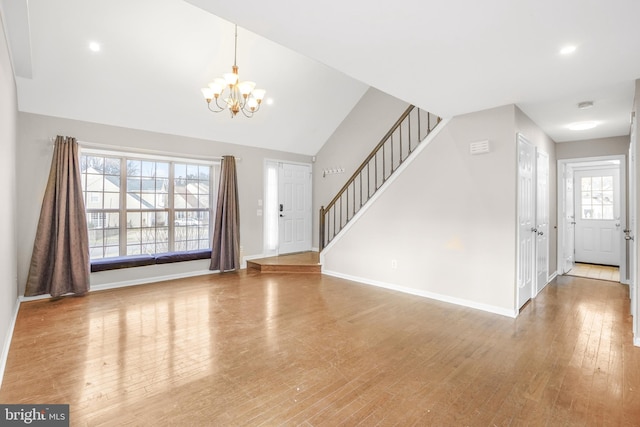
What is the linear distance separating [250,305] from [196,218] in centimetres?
277

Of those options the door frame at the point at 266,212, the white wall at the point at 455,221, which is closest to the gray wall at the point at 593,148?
the white wall at the point at 455,221

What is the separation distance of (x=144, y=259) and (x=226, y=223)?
4.95 feet

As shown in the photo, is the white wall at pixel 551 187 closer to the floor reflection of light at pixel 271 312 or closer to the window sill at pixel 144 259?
the floor reflection of light at pixel 271 312

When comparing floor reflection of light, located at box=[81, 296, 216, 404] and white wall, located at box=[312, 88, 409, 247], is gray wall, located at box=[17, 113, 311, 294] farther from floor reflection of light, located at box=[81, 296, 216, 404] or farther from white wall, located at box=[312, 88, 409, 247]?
floor reflection of light, located at box=[81, 296, 216, 404]

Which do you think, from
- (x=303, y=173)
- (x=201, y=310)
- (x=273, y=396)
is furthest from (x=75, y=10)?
(x=303, y=173)

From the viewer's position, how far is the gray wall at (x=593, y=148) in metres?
5.18

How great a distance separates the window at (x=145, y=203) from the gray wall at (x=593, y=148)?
6.63 meters

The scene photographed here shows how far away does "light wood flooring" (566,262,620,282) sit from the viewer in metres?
5.67

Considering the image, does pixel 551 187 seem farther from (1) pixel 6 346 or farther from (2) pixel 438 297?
(1) pixel 6 346

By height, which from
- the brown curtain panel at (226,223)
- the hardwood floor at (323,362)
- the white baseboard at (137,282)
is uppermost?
the brown curtain panel at (226,223)

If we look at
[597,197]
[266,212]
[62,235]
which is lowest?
[62,235]

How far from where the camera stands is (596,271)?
6195 mm

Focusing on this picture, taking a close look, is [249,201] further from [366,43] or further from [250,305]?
[366,43]

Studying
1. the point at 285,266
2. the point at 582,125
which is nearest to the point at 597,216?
the point at 582,125
